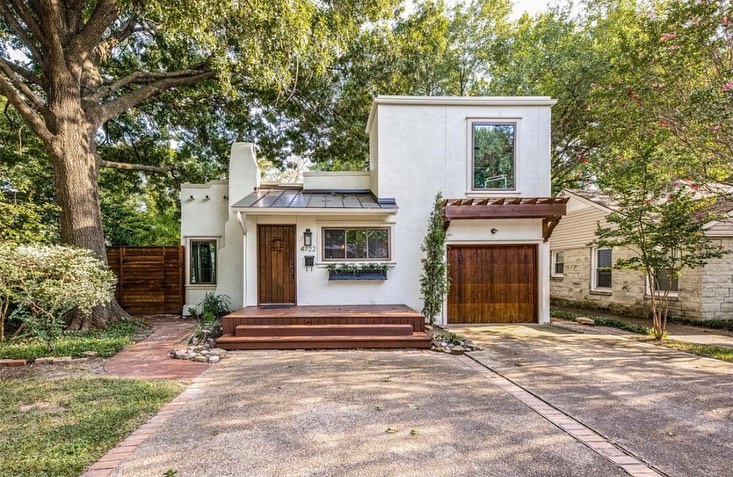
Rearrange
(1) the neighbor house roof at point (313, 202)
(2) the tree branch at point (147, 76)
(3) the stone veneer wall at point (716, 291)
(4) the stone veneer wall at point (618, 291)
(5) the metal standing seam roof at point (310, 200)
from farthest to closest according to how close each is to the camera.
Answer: (4) the stone veneer wall at point (618, 291), (3) the stone veneer wall at point (716, 291), (2) the tree branch at point (147, 76), (5) the metal standing seam roof at point (310, 200), (1) the neighbor house roof at point (313, 202)

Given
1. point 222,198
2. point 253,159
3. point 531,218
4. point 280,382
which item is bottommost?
point 280,382

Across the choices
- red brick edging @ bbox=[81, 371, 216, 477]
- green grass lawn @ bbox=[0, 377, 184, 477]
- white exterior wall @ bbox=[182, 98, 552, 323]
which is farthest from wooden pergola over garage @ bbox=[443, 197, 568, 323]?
green grass lawn @ bbox=[0, 377, 184, 477]

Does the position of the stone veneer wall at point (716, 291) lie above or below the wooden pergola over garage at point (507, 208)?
below

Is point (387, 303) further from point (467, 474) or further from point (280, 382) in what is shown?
point (467, 474)

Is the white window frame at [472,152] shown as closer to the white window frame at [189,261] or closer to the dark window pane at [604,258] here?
the dark window pane at [604,258]

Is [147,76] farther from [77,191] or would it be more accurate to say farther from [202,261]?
[202,261]

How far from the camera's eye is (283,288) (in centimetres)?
834

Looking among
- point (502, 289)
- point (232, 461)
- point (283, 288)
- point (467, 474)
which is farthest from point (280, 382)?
point (502, 289)

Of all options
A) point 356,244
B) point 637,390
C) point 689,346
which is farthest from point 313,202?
point 689,346

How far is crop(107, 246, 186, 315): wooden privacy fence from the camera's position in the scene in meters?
9.80

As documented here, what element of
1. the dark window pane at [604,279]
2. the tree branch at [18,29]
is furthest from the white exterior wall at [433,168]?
the tree branch at [18,29]

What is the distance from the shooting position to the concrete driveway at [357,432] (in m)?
2.64

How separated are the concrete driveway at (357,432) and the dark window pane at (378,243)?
12.6 ft

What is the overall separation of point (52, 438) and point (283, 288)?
17.7 ft
